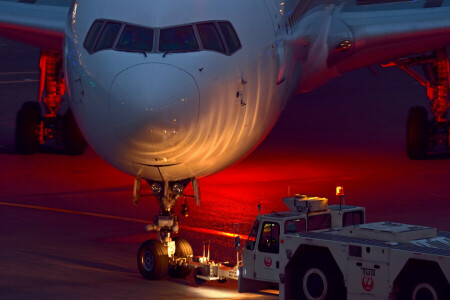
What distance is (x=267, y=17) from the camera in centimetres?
1980

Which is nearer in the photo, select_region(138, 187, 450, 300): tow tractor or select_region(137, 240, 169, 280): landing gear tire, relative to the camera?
select_region(138, 187, 450, 300): tow tractor

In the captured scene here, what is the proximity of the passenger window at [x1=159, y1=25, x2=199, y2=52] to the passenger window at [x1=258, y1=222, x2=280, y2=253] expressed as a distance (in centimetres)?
300

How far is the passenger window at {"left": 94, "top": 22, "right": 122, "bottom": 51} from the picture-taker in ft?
58.9

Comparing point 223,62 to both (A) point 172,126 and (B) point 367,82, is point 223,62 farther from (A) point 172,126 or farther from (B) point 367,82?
(B) point 367,82

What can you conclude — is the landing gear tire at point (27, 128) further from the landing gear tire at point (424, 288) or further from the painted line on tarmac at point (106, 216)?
the landing gear tire at point (424, 288)

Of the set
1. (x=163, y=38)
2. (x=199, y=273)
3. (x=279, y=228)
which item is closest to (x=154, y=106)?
(x=163, y=38)

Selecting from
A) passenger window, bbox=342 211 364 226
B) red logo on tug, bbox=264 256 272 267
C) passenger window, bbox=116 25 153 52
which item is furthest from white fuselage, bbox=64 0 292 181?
passenger window, bbox=342 211 364 226

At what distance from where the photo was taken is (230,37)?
18.3 metres

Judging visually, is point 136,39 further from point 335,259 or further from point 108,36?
point 335,259

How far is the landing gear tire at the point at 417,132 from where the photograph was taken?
28.9 m

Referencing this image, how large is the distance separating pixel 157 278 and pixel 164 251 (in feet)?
1.53

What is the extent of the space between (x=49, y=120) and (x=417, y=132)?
9.41 meters

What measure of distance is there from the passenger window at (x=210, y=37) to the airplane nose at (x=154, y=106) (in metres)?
1.00

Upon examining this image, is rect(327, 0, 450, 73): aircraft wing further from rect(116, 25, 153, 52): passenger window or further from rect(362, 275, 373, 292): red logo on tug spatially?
rect(362, 275, 373, 292): red logo on tug
